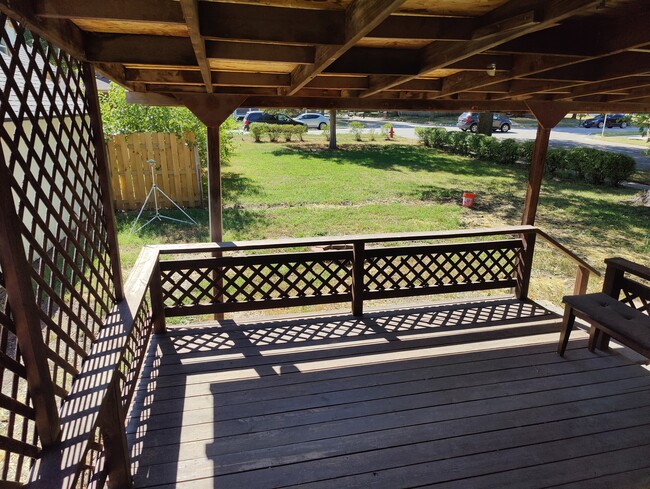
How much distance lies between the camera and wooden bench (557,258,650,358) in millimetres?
2795

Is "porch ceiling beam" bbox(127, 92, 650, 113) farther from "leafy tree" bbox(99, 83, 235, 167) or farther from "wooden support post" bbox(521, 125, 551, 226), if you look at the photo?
"leafy tree" bbox(99, 83, 235, 167)

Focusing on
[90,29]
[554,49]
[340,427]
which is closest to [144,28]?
[90,29]

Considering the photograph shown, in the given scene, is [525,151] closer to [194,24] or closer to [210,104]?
[210,104]

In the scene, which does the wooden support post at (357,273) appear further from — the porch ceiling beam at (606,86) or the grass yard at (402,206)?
the grass yard at (402,206)

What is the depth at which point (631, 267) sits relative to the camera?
329 centimetres

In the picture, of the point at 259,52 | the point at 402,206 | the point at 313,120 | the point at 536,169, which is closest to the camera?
the point at 259,52

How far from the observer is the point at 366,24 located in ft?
4.67

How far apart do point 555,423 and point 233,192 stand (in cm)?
771

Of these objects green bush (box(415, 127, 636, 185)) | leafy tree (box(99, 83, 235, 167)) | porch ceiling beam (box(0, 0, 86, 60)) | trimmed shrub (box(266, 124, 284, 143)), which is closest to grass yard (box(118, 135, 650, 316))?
green bush (box(415, 127, 636, 185))

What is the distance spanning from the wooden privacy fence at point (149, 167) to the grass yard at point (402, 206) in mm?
438

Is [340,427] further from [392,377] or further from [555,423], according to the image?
[555,423]

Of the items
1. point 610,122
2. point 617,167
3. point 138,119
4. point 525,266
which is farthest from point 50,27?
point 610,122

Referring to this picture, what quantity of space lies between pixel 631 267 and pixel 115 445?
3.77 metres

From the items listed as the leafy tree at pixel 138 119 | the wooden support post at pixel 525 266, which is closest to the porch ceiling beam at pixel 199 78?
the wooden support post at pixel 525 266
